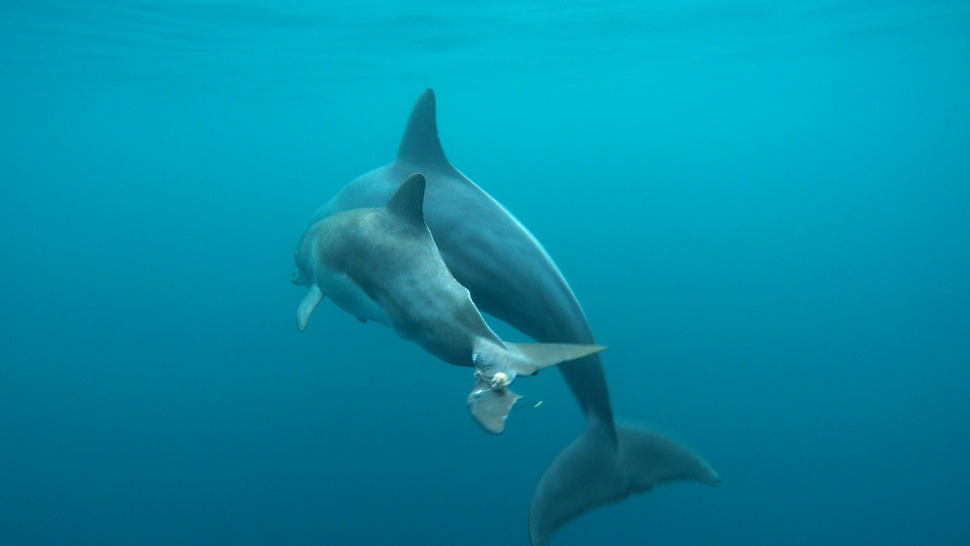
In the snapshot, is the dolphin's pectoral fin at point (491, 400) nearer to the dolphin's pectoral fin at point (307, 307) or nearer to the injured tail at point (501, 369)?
the injured tail at point (501, 369)

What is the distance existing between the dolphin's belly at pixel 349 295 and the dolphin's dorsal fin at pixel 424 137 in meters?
2.15

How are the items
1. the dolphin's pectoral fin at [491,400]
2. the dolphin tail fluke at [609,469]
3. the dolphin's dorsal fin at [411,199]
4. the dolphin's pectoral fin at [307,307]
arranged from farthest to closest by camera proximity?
the dolphin tail fluke at [609,469]
the dolphin's pectoral fin at [307,307]
the dolphin's dorsal fin at [411,199]
the dolphin's pectoral fin at [491,400]

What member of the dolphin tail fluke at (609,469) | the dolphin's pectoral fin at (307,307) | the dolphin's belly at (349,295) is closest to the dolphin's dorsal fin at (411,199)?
the dolphin's belly at (349,295)

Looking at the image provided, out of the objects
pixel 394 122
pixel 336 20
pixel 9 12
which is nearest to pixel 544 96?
pixel 394 122

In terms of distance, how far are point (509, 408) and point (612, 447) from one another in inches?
109

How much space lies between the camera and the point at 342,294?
4.27 m

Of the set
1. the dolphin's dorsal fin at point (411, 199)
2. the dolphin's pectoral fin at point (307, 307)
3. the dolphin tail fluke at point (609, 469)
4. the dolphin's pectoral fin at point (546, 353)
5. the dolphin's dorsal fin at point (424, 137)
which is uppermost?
the dolphin's dorsal fin at point (424, 137)

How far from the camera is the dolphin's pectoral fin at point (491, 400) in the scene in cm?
250

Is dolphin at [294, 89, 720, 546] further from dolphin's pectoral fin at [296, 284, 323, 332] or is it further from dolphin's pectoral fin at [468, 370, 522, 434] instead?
dolphin's pectoral fin at [468, 370, 522, 434]

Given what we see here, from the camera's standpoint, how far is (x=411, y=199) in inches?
145

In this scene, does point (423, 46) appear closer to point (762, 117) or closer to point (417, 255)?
point (417, 255)

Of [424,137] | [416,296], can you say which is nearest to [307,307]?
[416,296]

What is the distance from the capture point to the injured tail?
2.54 metres

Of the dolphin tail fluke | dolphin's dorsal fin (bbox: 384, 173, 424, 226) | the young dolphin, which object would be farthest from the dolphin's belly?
the dolphin tail fluke
